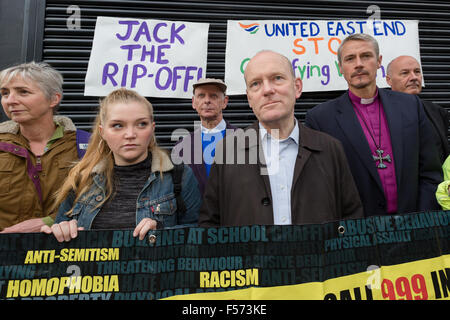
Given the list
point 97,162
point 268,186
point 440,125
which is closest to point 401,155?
point 440,125

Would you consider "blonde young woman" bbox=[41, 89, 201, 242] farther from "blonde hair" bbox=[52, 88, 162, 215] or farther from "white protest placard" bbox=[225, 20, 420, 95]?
"white protest placard" bbox=[225, 20, 420, 95]

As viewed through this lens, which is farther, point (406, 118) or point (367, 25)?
point (367, 25)

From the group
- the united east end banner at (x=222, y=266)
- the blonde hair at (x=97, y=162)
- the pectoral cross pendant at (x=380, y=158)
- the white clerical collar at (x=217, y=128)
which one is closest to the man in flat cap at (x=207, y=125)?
the white clerical collar at (x=217, y=128)

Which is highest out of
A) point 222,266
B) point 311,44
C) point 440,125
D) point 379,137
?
point 311,44

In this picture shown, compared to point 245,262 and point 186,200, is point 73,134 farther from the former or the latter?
point 245,262

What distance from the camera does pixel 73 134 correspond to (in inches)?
98.0

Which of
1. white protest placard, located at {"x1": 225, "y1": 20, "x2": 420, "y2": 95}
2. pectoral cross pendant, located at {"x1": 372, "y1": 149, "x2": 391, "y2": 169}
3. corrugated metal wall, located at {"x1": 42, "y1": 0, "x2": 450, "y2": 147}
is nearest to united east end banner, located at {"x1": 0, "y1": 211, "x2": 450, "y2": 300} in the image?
pectoral cross pendant, located at {"x1": 372, "y1": 149, "x2": 391, "y2": 169}

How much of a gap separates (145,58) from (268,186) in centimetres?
234

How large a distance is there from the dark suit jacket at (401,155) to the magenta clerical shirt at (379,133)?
5 centimetres

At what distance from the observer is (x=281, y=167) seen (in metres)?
1.92

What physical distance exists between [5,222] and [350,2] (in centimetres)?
421

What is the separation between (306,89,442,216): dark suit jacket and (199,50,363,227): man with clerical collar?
428mm

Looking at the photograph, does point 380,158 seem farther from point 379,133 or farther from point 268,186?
point 268,186

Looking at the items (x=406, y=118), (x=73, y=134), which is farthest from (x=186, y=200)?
(x=406, y=118)
